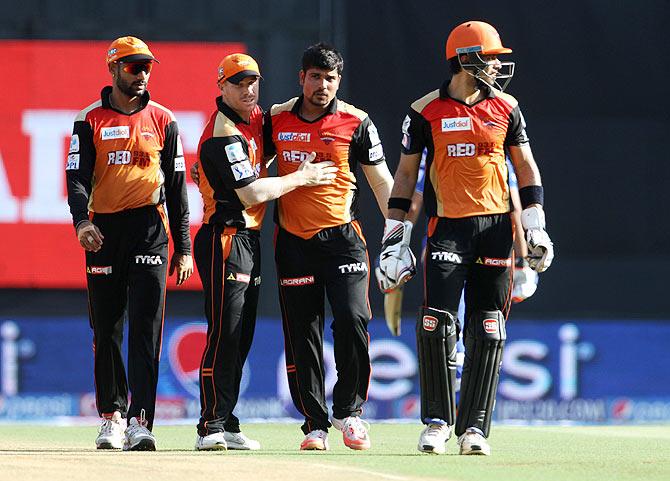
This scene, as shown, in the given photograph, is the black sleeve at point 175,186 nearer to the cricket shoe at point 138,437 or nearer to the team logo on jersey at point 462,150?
the cricket shoe at point 138,437

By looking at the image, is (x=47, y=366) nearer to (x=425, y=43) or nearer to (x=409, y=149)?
(x=425, y=43)

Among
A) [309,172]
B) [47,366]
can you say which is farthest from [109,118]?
[47,366]

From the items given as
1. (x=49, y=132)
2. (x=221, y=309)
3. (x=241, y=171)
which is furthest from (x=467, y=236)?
(x=49, y=132)

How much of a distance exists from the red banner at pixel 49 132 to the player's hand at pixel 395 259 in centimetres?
363

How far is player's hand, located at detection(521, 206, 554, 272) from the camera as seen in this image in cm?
630

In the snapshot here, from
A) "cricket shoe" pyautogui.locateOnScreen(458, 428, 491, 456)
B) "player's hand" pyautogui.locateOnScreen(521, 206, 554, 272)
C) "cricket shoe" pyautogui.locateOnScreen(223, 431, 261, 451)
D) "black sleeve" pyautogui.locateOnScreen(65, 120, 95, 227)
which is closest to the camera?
"cricket shoe" pyautogui.locateOnScreen(458, 428, 491, 456)

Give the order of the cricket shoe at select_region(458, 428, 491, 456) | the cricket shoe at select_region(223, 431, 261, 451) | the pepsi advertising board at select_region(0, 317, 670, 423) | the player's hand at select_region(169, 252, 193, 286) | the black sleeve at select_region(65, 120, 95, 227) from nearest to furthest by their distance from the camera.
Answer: the cricket shoe at select_region(458, 428, 491, 456)
the black sleeve at select_region(65, 120, 95, 227)
the cricket shoe at select_region(223, 431, 261, 451)
the player's hand at select_region(169, 252, 193, 286)
the pepsi advertising board at select_region(0, 317, 670, 423)

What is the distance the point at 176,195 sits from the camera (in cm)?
684

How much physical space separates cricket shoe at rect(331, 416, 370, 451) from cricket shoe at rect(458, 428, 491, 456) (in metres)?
0.54

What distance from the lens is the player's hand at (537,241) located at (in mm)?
6305

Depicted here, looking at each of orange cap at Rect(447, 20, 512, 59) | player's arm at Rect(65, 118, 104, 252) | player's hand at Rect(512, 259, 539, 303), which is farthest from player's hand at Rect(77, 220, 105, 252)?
player's hand at Rect(512, 259, 539, 303)

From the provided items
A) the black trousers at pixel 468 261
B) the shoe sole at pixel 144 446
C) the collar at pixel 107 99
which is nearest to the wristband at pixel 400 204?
the black trousers at pixel 468 261

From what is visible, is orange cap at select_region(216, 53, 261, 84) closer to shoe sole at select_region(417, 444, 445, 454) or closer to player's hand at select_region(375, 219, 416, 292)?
player's hand at select_region(375, 219, 416, 292)

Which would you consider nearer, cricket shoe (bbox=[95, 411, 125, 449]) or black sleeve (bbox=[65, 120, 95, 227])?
black sleeve (bbox=[65, 120, 95, 227])
